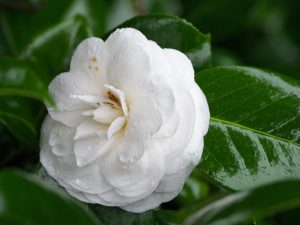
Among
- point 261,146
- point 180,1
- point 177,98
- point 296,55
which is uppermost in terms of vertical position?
point 177,98

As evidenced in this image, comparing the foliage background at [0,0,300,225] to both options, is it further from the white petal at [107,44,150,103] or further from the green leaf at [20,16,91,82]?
the white petal at [107,44,150,103]

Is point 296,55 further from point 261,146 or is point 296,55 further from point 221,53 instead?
point 261,146

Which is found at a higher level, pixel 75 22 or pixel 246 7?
pixel 75 22

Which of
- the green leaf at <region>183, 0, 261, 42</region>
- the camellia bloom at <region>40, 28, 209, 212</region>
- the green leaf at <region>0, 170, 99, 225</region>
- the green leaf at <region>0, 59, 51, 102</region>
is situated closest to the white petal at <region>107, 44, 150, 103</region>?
the camellia bloom at <region>40, 28, 209, 212</region>

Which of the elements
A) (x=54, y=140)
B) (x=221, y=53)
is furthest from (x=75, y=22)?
(x=221, y=53)

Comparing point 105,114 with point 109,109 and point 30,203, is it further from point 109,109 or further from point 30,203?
point 30,203

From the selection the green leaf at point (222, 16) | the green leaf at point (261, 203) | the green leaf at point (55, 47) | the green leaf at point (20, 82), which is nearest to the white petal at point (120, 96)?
the green leaf at point (20, 82)

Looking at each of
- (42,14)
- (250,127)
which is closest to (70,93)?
(250,127)
